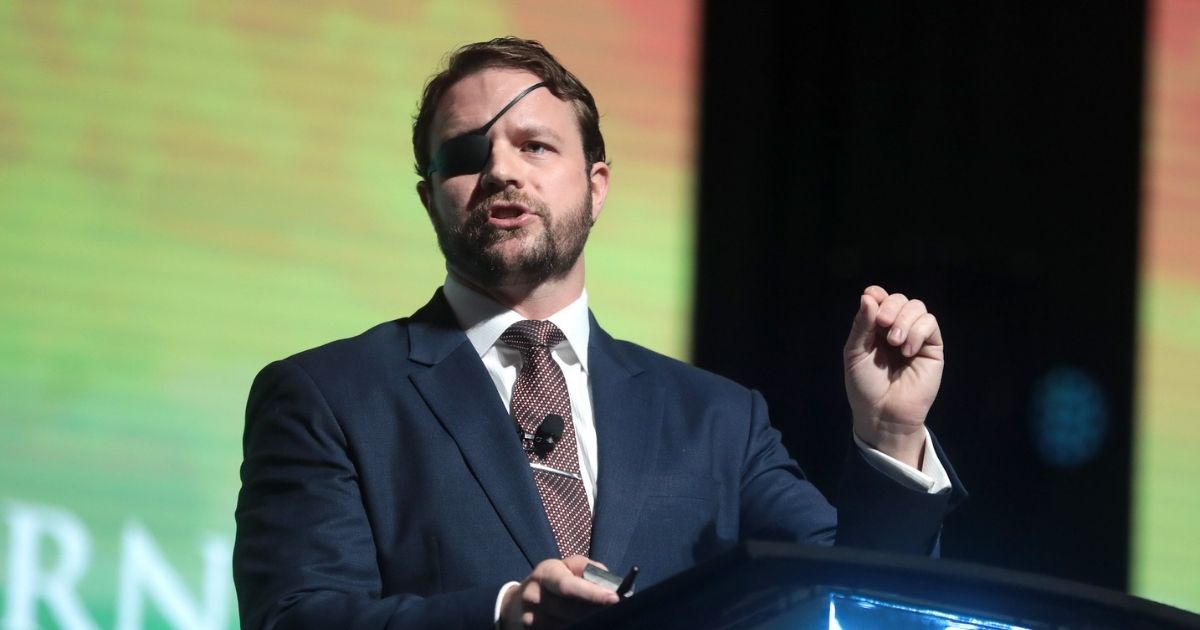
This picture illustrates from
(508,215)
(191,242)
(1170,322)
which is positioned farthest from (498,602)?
(1170,322)

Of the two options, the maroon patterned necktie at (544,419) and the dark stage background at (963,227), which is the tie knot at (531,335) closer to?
the maroon patterned necktie at (544,419)

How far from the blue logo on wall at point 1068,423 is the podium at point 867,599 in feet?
6.93

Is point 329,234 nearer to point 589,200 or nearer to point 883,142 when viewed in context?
point 589,200

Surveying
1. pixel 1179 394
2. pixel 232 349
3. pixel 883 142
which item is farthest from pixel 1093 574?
pixel 232 349

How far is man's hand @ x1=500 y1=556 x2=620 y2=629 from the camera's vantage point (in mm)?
1400

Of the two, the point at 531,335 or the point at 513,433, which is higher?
the point at 531,335

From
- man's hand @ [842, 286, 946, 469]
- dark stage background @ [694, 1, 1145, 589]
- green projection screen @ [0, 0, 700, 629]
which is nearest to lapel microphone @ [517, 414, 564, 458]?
man's hand @ [842, 286, 946, 469]

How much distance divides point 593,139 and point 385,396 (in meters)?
0.58

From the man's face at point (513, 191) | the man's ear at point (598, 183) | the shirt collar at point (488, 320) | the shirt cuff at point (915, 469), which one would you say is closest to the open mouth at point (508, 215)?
the man's face at point (513, 191)

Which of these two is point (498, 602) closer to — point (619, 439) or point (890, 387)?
point (619, 439)

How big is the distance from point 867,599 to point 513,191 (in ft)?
3.60

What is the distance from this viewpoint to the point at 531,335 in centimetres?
223

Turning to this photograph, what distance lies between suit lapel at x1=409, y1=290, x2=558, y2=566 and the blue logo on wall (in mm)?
1593

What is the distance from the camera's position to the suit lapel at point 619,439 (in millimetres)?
2025
